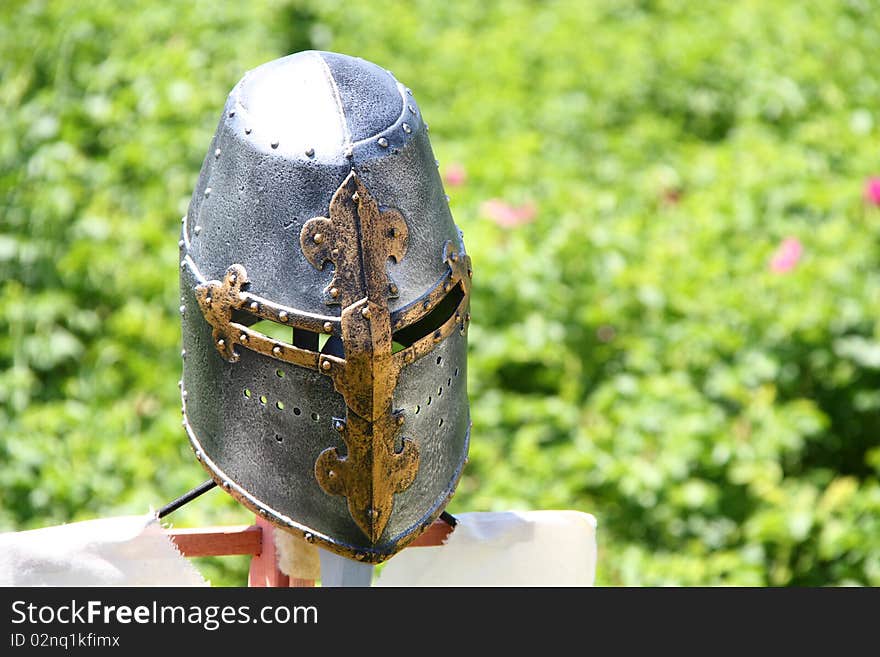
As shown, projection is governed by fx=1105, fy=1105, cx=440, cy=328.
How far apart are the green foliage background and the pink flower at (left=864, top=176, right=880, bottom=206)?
0.30ft

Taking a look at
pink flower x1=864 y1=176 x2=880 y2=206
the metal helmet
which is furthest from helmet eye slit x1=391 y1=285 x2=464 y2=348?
pink flower x1=864 y1=176 x2=880 y2=206

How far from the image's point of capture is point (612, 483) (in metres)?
2.97

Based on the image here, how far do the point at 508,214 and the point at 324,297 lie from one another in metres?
2.18

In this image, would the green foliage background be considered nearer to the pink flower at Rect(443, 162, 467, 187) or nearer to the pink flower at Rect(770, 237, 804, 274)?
the pink flower at Rect(770, 237, 804, 274)

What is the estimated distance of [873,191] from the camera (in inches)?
132

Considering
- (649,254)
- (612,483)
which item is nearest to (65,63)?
(649,254)

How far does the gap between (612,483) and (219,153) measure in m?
1.86

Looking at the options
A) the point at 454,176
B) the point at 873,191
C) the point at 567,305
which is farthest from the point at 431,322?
the point at 873,191

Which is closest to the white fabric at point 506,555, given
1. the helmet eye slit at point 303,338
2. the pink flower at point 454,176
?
the helmet eye slit at point 303,338

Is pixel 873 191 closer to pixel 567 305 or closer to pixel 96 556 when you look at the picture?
pixel 567 305

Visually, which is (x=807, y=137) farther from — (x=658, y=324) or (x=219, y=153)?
(x=219, y=153)

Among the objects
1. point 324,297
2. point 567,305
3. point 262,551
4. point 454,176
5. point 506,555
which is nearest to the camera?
point 324,297

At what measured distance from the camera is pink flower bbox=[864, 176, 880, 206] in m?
3.36

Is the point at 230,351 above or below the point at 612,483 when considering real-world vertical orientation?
above
